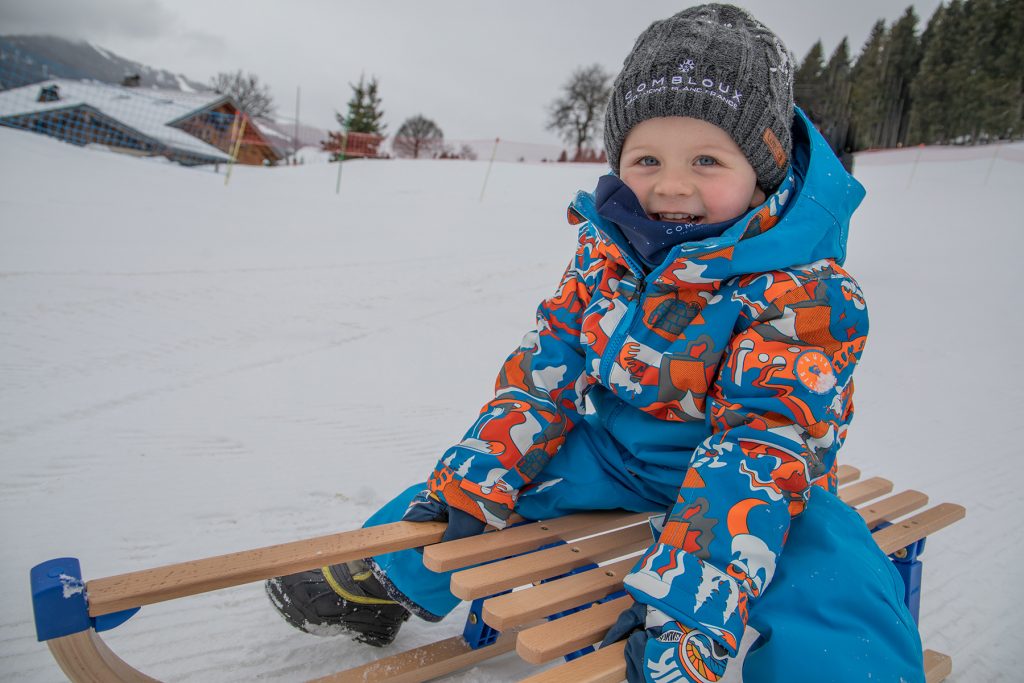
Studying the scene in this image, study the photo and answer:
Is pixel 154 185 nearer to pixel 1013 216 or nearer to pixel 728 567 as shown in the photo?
pixel 728 567

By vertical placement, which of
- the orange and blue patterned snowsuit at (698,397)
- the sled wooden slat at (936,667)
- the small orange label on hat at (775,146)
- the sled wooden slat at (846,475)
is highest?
the small orange label on hat at (775,146)

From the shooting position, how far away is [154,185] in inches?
393

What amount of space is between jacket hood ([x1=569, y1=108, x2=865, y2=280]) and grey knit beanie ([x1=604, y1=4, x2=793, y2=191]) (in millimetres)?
99

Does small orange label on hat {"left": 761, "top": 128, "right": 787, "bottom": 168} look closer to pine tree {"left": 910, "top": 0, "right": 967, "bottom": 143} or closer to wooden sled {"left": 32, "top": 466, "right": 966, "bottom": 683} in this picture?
wooden sled {"left": 32, "top": 466, "right": 966, "bottom": 683}

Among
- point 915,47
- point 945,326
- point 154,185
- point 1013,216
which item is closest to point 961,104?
point 915,47

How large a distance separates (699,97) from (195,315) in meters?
4.33

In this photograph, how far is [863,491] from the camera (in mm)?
2164

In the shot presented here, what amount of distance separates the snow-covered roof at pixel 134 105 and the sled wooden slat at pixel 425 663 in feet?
92.4

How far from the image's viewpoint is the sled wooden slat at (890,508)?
1.96m

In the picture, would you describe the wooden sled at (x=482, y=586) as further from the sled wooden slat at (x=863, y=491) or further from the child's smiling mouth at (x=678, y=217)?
the child's smiling mouth at (x=678, y=217)

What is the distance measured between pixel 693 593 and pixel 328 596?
39.6 inches

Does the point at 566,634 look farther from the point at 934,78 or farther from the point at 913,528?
the point at 934,78

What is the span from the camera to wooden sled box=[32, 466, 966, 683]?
1.12 meters

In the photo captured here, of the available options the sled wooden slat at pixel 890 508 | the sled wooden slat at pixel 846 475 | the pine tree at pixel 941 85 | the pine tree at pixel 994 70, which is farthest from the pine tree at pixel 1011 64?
the sled wooden slat at pixel 890 508
